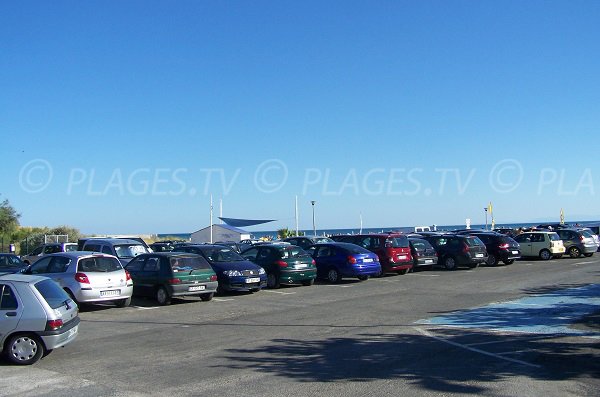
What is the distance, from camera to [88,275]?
1551cm

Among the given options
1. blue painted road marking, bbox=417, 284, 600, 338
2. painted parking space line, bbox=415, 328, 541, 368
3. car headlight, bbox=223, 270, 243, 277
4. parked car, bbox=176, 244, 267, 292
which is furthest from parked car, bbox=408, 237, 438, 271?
painted parking space line, bbox=415, 328, 541, 368

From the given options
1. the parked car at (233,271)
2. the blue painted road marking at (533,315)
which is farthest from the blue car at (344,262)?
the blue painted road marking at (533,315)

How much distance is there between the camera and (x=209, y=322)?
13352 millimetres

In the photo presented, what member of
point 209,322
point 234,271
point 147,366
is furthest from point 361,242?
point 147,366

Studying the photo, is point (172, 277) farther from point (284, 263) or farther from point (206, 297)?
point (284, 263)

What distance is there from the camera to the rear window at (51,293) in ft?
31.7

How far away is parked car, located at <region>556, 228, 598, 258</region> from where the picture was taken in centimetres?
3222

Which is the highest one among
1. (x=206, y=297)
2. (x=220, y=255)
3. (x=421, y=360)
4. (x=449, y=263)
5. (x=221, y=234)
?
(x=221, y=234)

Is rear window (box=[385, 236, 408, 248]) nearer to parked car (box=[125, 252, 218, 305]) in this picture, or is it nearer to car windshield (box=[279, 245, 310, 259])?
car windshield (box=[279, 245, 310, 259])

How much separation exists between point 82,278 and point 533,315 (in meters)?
10.9

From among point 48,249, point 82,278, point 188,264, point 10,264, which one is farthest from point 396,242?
point 48,249

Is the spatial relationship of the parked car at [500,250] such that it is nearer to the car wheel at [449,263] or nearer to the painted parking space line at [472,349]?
the car wheel at [449,263]

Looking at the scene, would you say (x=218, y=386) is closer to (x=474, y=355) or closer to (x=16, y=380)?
(x=16, y=380)

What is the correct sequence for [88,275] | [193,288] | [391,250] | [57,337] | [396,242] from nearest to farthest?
[57,337], [88,275], [193,288], [391,250], [396,242]
